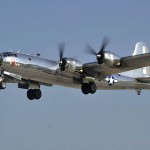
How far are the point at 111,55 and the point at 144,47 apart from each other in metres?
12.6

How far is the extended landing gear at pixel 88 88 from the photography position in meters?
44.3

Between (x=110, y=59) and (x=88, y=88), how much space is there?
3.82m

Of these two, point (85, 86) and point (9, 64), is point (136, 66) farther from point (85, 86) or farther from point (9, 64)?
point (9, 64)

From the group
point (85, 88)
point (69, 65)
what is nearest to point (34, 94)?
point (85, 88)

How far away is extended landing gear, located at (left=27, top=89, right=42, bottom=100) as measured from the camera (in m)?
47.6

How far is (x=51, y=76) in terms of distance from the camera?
43000 millimetres

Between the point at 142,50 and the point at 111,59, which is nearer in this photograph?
the point at 111,59

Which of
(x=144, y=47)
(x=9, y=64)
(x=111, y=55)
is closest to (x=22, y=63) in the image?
(x=9, y=64)

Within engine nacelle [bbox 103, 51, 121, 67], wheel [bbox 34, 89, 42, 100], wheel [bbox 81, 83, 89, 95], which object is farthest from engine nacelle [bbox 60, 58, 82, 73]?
wheel [bbox 34, 89, 42, 100]

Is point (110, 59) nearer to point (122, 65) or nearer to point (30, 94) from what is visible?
point (122, 65)

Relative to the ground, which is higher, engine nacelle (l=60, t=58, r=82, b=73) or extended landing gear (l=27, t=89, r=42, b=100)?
engine nacelle (l=60, t=58, r=82, b=73)

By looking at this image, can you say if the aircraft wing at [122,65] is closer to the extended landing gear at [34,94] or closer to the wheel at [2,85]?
the extended landing gear at [34,94]

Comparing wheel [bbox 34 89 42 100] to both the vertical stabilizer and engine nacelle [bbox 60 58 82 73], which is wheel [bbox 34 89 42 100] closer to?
engine nacelle [bbox 60 58 82 73]

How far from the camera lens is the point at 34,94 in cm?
4756
